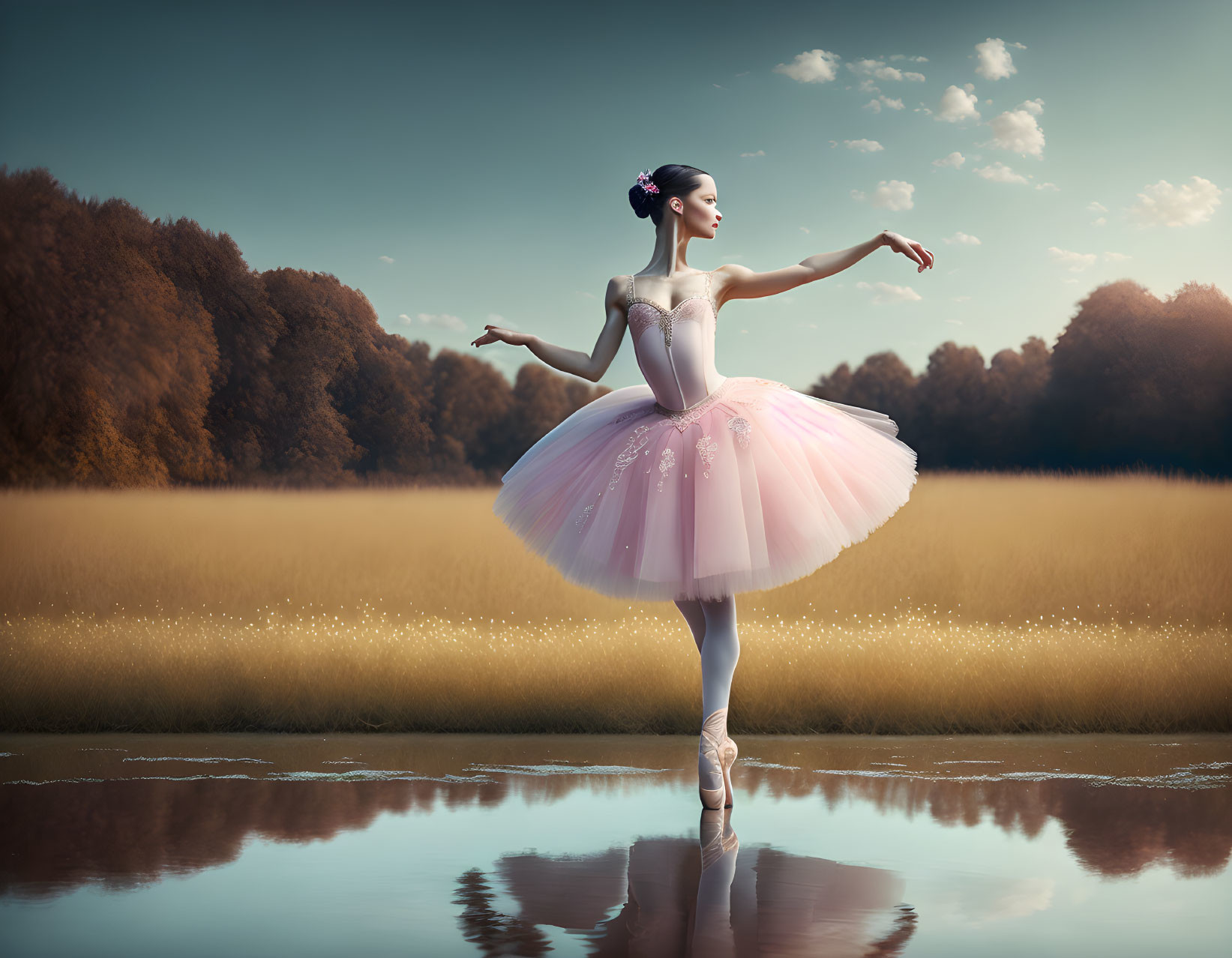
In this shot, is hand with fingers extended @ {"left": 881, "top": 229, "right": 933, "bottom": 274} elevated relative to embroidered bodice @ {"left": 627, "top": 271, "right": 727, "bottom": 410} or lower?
elevated

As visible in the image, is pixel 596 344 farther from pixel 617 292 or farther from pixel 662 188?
pixel 662 188

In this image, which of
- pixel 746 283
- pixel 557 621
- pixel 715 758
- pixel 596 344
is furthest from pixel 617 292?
pixel 557 621

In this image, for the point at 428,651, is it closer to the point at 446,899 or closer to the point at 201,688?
the point at 201,688

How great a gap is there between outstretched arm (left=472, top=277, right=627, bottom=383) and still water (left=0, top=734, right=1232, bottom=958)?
1639 mm

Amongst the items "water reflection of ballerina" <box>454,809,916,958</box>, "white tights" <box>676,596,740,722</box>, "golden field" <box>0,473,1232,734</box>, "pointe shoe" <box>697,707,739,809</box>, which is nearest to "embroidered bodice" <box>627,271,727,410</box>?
"white tights" <box>676,596,740,722</box>

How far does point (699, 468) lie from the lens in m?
3.90

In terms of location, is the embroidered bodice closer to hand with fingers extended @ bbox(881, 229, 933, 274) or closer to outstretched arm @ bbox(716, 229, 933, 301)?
outstretched arm @ bbox(716, 229, 933, 301)

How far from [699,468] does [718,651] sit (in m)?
0.67

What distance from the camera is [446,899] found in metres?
2.88

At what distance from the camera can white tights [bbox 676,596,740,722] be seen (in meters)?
3.91

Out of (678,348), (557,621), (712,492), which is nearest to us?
(712,492)

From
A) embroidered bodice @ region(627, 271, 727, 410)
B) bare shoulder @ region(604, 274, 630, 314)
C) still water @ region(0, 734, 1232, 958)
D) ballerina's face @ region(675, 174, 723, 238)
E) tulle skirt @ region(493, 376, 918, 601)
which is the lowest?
still water @ region(0, 734, 1232, 958)

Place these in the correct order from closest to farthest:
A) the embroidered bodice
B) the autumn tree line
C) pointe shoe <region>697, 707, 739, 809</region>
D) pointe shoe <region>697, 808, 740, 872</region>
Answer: pointe shoe <region>697, 808, 740, 872</region> < pointe shoe <region>697, 707, 739, 809</region> < the embroidered bodice < the autumn tree line

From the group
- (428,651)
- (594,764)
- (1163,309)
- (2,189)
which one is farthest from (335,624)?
(1163,309)
